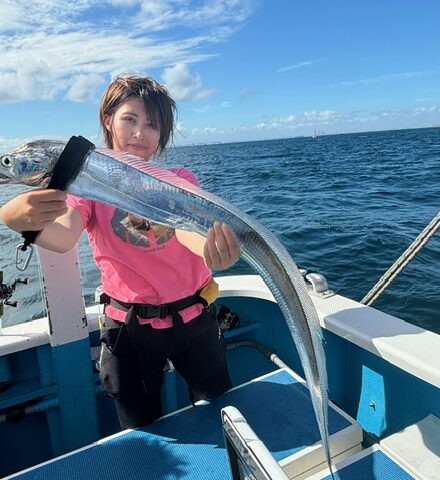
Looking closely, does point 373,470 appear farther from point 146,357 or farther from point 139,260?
point 139,260

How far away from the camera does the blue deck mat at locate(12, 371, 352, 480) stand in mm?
2113

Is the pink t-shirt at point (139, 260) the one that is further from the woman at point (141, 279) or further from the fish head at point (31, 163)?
the fish head at point (31, 163)

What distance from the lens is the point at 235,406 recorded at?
8.23ft

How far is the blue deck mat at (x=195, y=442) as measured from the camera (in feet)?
6.93

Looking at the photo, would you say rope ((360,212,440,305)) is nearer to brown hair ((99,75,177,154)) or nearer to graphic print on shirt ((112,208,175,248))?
graphic print on shirt ((112,208,175,248))

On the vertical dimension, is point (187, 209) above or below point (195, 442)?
above

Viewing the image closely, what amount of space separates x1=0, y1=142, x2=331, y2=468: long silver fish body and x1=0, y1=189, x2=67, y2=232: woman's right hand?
0.16 feet

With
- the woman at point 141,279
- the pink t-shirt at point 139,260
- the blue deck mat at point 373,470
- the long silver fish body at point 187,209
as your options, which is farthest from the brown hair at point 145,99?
the blue deck mat at point 373,470

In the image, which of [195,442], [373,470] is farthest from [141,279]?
[373,470]

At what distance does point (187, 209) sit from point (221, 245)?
0.21 meters

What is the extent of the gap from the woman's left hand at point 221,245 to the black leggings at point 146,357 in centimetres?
65

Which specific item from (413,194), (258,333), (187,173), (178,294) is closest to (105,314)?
(178,294)

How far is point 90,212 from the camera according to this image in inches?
86.4

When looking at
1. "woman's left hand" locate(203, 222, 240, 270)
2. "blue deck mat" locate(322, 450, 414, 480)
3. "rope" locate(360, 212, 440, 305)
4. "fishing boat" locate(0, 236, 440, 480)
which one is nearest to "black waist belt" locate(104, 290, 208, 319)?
"woman's left hand" locate(203, 222, 240, 270)
